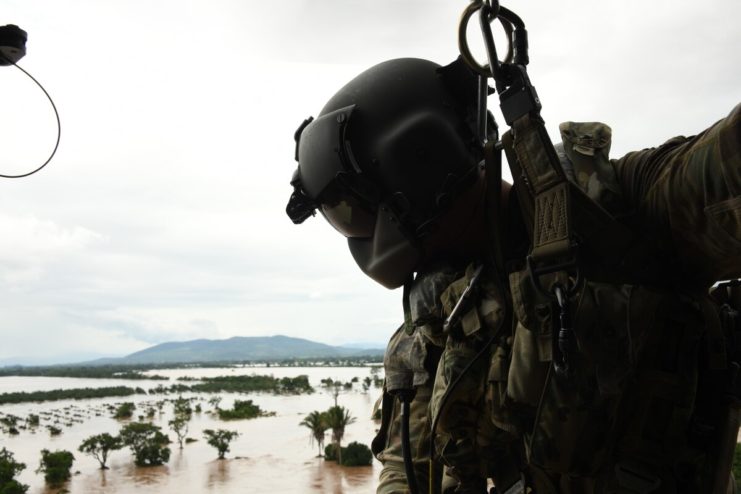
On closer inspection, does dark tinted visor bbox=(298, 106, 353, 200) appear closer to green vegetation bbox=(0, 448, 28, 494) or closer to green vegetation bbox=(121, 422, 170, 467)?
green vegetation bbox=(0, 448, 28, 494)

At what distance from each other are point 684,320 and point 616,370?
19cm

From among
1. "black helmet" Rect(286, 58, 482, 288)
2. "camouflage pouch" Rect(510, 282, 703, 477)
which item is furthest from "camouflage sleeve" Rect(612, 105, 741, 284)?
"black helmet" Rect(286, 58, 482, 288)

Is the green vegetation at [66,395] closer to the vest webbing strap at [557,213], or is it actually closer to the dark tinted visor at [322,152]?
the dark tinted visor at [322,152]

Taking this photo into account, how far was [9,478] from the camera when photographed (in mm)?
30812

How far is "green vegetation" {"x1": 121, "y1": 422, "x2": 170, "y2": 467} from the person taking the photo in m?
40.5

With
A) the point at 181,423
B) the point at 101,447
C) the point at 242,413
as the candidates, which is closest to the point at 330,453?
the point at 181,423

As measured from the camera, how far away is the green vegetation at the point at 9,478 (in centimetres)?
2744

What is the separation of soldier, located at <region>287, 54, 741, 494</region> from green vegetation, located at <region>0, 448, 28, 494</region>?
33.0 meters

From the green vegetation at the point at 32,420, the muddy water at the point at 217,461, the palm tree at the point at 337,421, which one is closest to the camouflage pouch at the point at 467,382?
the muddy water at the point at 217,461

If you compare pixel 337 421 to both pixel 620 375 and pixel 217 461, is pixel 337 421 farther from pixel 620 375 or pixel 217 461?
pixel 620 375

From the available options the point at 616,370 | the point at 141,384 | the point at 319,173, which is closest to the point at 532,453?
the point at 616,370

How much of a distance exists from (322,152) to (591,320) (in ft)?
3.74

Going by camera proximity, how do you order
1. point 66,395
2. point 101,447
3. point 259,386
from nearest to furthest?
1. point 101,447
2. point 66,395
3. point 259,386

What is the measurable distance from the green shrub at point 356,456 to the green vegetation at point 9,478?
1922 cm
